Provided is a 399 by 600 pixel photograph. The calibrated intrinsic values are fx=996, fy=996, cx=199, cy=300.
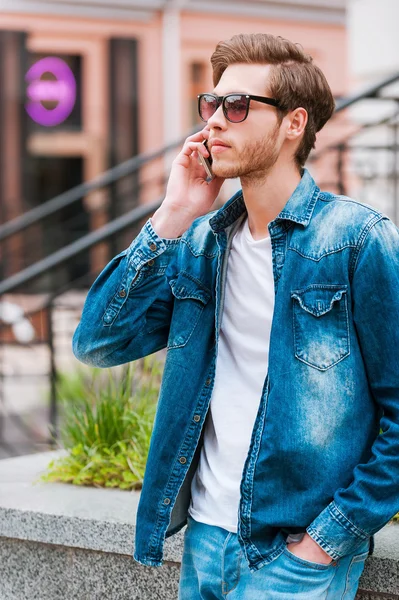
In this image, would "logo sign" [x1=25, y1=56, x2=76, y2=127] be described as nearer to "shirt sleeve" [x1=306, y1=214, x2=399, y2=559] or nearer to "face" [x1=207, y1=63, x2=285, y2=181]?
"face" [x1=207, y1=63, x2=285, y2=181]

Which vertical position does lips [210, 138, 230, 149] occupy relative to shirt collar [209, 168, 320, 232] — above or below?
above

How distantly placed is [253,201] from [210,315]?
30 centimetres

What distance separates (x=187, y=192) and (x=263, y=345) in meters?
0.44

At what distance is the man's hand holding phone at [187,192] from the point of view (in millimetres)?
2420

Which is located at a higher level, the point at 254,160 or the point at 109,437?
the point at 254,160

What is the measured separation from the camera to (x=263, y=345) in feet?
7.48

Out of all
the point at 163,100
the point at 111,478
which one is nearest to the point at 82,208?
the point at 163,100

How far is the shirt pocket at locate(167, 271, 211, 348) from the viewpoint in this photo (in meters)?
2.40

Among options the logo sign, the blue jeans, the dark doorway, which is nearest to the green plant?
the blue jeans

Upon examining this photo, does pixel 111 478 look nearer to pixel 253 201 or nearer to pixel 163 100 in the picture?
pixel 253 201

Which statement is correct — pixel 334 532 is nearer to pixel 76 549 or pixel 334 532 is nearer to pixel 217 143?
pixel 217 143

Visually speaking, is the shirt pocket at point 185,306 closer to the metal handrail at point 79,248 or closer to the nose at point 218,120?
the nose at point 218,120

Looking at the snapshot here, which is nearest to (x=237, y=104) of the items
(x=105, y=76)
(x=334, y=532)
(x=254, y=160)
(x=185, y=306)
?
(x=254, y=160)

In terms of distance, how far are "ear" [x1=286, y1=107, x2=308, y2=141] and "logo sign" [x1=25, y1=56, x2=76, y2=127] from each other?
43.9 ft
